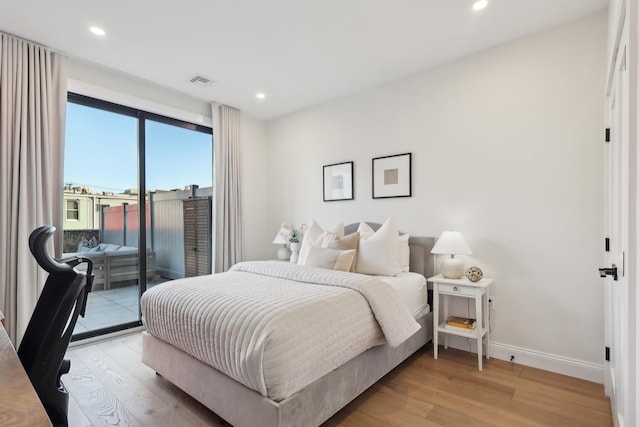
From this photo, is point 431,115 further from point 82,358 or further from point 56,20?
point 82,358

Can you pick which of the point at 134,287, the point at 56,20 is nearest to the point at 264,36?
the point at 56,20

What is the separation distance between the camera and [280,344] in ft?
5.13

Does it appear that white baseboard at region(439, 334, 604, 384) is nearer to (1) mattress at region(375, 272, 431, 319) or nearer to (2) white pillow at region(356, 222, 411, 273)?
(1) mattress at region(375, 272, 431, 319)

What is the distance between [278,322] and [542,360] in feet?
7.73

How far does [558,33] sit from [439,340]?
287 centimetres

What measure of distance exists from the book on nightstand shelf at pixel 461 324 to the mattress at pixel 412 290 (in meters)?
0.23

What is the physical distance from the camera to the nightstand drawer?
2.63 meters

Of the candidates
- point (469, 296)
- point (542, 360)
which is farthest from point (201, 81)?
point (542, 360)

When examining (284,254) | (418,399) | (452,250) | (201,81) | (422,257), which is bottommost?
(418,399)

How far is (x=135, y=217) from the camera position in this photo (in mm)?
3623

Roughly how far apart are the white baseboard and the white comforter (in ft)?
3.31

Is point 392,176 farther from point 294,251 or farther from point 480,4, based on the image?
point 480,4

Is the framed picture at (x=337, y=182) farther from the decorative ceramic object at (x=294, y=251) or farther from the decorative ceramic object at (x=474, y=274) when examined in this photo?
the decorative ceramic object at (x=474, y=274)

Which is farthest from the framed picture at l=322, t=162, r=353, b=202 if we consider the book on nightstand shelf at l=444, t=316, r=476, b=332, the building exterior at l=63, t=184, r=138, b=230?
the building exterior at l=63, t=184, r=138, b=230
